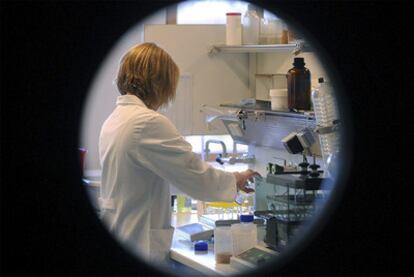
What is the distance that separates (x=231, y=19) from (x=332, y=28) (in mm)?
1957

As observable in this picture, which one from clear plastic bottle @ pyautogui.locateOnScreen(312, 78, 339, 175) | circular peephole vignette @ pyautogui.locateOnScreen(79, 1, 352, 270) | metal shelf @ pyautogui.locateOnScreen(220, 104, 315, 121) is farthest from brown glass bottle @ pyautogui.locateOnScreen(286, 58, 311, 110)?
circular peephole vignette @ pyautogui.locateOnScreen(79, 1, 352, 270)

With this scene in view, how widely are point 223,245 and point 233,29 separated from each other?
1093 mm

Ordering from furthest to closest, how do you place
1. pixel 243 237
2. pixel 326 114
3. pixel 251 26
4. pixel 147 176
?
pixel 251 26 → pixel 243 237 → pixel 147 176 → pixel 326 114

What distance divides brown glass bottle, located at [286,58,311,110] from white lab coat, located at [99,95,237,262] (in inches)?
17.6

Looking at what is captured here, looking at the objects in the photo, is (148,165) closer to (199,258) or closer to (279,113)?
(199,258)

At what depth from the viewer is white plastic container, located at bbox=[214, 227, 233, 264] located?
2447 mm

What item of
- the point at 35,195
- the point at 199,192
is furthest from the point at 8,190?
the point at 199,192

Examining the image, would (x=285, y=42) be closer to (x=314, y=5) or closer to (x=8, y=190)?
(x=314, y=5)

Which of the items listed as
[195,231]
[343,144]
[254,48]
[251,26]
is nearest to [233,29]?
[251,26]

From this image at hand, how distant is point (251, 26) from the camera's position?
3.13m

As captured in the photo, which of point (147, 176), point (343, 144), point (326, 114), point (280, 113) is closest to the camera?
point (343, 144)

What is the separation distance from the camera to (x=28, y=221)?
1135mm

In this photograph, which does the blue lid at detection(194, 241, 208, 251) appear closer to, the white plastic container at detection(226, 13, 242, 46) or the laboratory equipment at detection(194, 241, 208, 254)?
the laboratory equipment at detection(194, 241, 208, 254)

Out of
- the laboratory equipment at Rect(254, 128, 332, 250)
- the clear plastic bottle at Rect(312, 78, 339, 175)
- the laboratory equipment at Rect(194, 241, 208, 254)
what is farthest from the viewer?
the laboratory equipment at Rect(194, 241, 208, 254)
